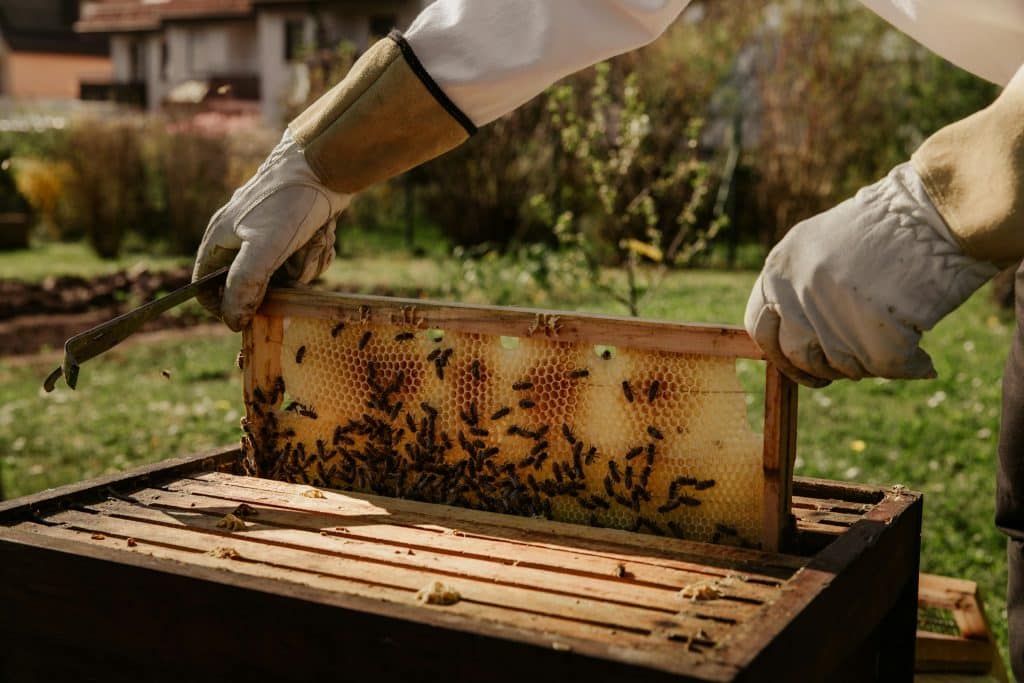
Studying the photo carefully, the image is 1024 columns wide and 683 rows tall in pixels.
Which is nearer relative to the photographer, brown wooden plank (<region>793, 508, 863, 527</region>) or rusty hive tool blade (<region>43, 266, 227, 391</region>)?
brown wooden plank (<region>793, 508, 863, 527</region>)

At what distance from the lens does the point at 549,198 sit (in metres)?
12.1

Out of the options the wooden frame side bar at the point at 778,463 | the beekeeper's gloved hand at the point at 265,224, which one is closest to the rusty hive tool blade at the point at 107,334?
the beekeeper's gloved hand at the point at 265,224

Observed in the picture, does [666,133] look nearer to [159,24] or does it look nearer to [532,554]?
[532,554]

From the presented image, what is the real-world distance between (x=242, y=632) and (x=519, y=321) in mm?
777

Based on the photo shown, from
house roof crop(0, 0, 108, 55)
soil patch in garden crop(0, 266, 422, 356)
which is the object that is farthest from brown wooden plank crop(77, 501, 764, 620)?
house roof crop(0, 0, 108, 55)

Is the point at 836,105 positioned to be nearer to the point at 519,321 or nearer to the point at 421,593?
the point at 519,321

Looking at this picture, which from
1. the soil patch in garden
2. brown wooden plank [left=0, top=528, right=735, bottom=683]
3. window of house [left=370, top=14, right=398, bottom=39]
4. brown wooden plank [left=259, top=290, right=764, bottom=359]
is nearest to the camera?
brown wooden plank [left=0, top=528, right=735, bottom=683]

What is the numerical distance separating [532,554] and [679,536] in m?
0.34

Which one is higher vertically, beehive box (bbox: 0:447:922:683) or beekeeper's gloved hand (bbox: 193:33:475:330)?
beekeeper's gloved hand (bbox: 193:33:475:330)

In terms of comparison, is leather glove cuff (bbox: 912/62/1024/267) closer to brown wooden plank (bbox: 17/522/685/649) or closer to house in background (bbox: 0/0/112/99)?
brown wooden plank (bbox: 17/522/685/649)

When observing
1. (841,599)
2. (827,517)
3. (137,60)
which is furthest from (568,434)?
(137,60)

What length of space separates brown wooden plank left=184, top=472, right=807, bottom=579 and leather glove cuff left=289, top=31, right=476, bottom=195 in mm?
617

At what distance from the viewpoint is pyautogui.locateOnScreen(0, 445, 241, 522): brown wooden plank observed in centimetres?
207

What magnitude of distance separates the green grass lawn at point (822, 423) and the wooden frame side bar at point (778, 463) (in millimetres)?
2111
